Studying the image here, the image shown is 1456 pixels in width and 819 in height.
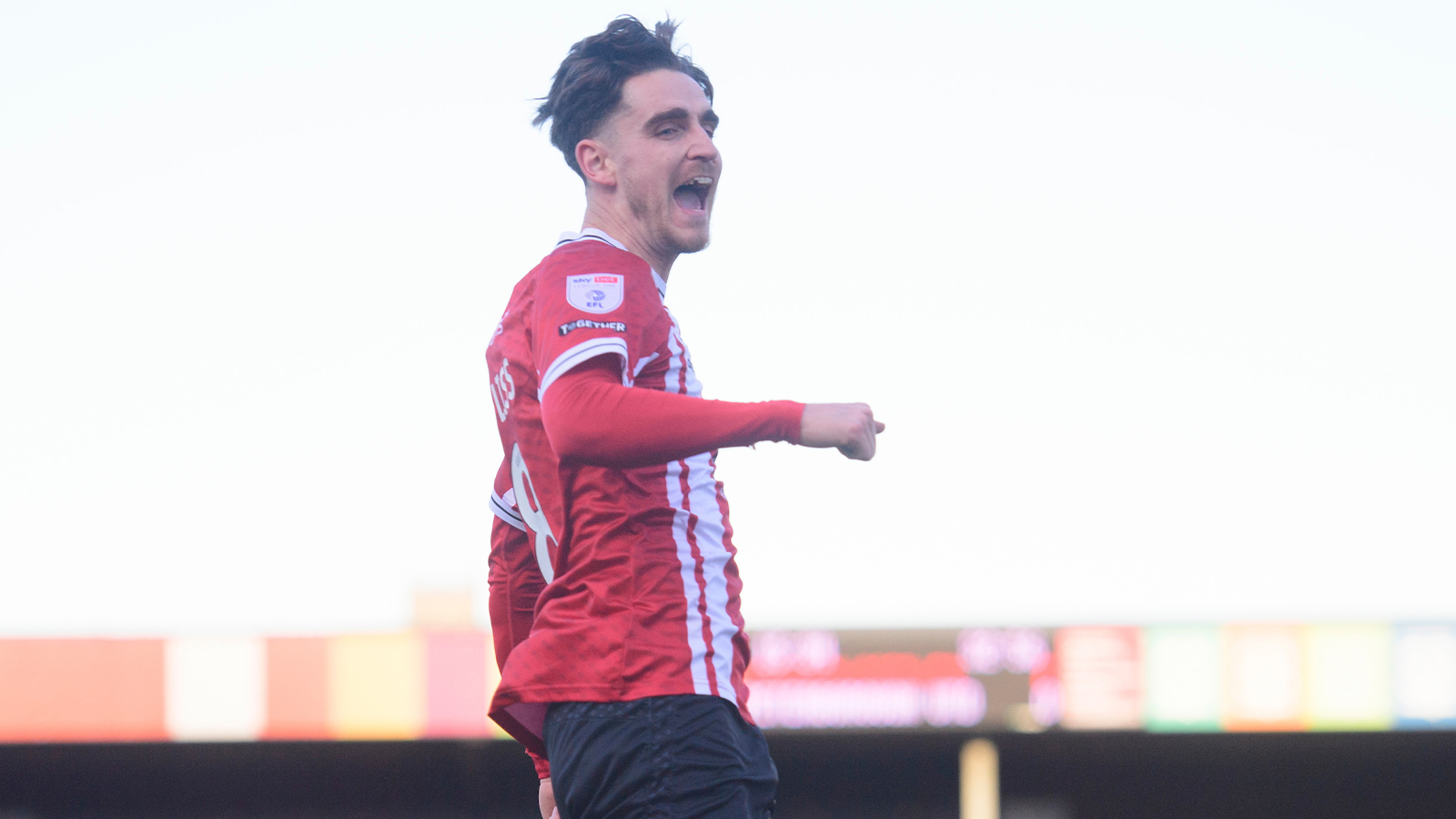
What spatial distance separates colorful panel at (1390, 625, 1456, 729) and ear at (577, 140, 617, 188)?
6987mm

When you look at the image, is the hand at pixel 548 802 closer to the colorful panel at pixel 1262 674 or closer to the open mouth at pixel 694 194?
the open mouth at pixel 694 194

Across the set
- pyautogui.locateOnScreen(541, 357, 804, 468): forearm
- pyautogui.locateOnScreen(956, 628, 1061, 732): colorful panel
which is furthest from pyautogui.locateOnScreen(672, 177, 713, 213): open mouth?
pyautogui.locateOnScreen(956, 628, 1061, 732): colorful panel

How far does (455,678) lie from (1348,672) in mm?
5141

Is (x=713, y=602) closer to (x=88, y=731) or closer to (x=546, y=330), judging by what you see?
(x=546, y=330)

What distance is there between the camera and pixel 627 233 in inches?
75.2

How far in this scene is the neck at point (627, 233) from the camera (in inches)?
75.1

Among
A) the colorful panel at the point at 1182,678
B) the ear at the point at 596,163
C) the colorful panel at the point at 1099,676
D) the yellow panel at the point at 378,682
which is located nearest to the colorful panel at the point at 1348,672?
the colorful panel at the point at 1182,678

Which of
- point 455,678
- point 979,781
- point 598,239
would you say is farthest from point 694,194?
point 979,781

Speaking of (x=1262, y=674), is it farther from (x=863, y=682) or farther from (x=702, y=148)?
(x=702, y=148)

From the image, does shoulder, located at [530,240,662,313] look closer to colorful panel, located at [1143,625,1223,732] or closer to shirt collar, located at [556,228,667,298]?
shirt collar, located at [556,228,667,298]

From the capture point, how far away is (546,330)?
1698 millimetres

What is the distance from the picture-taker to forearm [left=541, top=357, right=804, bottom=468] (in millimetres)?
1598

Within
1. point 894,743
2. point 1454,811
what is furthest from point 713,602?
point 1454,811

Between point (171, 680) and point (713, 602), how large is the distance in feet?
23.9
